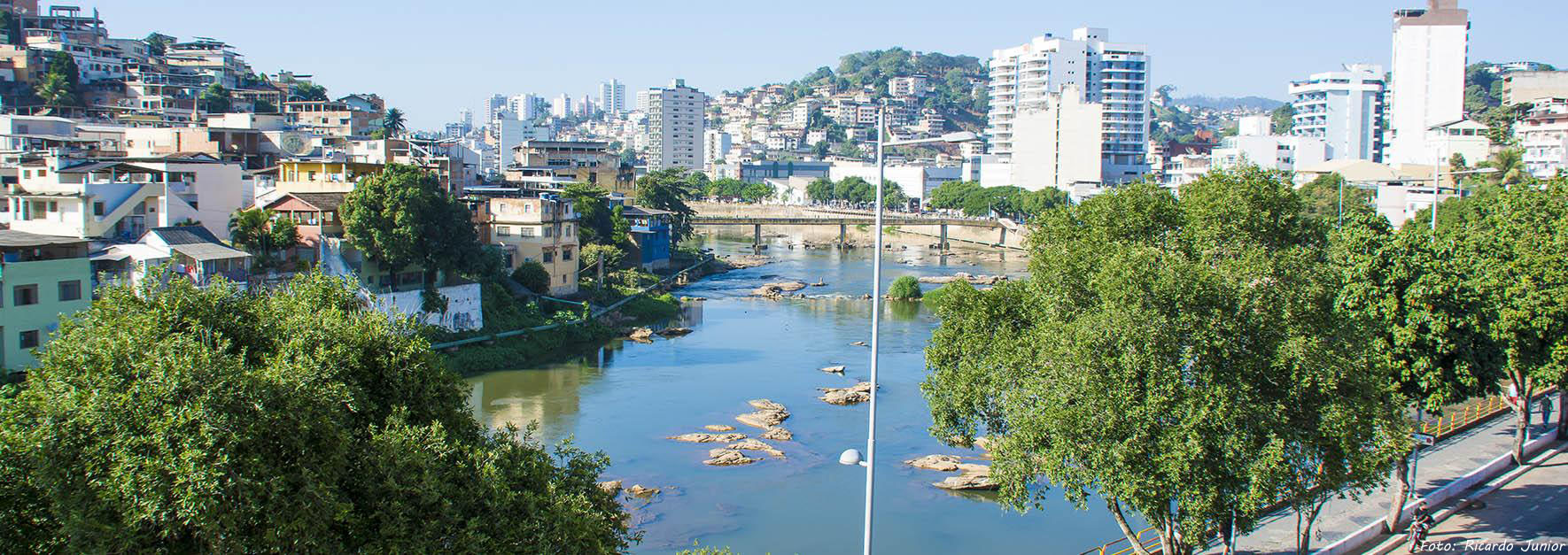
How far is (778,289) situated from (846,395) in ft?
49.7

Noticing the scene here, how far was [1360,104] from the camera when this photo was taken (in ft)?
205

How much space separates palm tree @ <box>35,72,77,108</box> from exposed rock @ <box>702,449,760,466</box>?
107 feet

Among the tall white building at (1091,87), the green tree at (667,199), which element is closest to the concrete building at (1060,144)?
the tall white building at (1091,87)

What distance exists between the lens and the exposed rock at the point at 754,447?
Result: 16.9 meters

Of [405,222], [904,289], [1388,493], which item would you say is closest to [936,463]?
[1388,493]

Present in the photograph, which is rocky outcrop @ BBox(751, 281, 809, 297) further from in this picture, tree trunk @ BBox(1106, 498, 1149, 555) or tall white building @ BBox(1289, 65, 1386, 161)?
tall white building @ BBox(1289, 65, 1386, 161)

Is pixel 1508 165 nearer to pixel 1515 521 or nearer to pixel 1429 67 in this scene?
pixel 1429 67

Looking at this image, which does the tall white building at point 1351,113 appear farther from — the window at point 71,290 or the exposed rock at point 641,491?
the window at point 71,290

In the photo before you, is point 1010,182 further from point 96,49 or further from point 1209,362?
point 1209,362

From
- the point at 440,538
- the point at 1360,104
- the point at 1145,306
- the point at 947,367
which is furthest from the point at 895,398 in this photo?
the point at 1360,104

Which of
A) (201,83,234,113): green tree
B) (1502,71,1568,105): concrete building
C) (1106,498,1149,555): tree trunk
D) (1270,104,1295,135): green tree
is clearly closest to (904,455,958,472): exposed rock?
(1106,498,1149,555): tree trunk

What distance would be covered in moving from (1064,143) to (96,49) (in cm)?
4472

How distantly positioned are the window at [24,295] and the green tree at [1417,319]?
15.4 m

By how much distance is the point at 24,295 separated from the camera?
1507 cm
